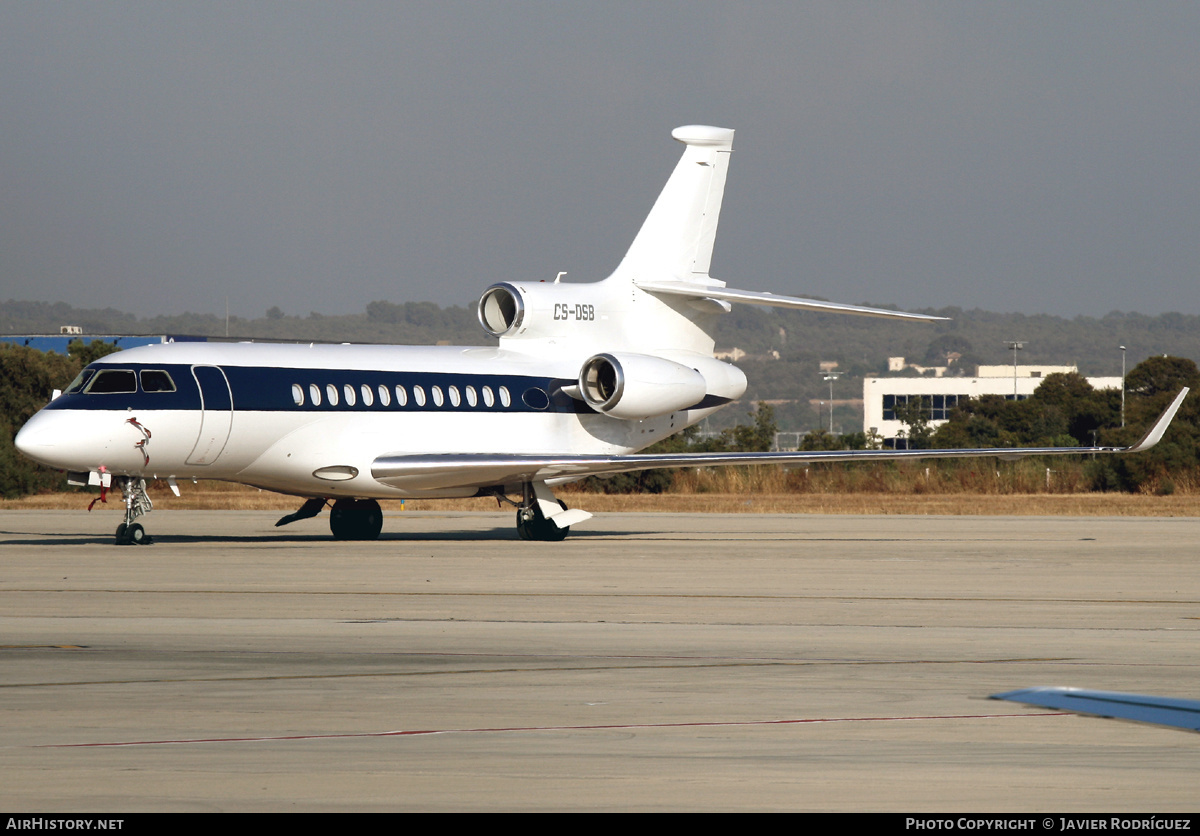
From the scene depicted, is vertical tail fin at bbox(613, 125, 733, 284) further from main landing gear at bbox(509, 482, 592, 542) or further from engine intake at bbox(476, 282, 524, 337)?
main landing gear at bbox(509, 482, 592, 542)

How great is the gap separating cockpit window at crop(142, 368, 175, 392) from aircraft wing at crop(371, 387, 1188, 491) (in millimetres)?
3791

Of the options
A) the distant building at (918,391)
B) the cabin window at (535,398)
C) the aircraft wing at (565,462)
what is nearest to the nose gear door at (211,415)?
the aircraft wing at (565,462)

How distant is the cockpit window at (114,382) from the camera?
22672 mm

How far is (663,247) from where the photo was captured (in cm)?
3072

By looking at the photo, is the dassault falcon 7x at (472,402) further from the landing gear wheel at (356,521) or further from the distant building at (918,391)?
the distant building at (918,391)

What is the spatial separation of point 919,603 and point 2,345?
45324 mm

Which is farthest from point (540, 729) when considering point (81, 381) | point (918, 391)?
point (918, 391)

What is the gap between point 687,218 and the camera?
3089cm

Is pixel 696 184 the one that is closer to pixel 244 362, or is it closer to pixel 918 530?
pixel 918 530

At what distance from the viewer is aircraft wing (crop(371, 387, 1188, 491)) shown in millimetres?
25094

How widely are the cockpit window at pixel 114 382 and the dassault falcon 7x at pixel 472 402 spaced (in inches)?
0.9

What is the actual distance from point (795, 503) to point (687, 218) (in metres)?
12.1

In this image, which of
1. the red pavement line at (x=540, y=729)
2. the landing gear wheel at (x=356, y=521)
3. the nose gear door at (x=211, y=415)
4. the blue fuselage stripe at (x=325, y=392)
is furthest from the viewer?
the landing gear wheel at (x=356, y=521)

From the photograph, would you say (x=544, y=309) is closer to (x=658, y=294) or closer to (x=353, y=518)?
(x=658, y=294)
